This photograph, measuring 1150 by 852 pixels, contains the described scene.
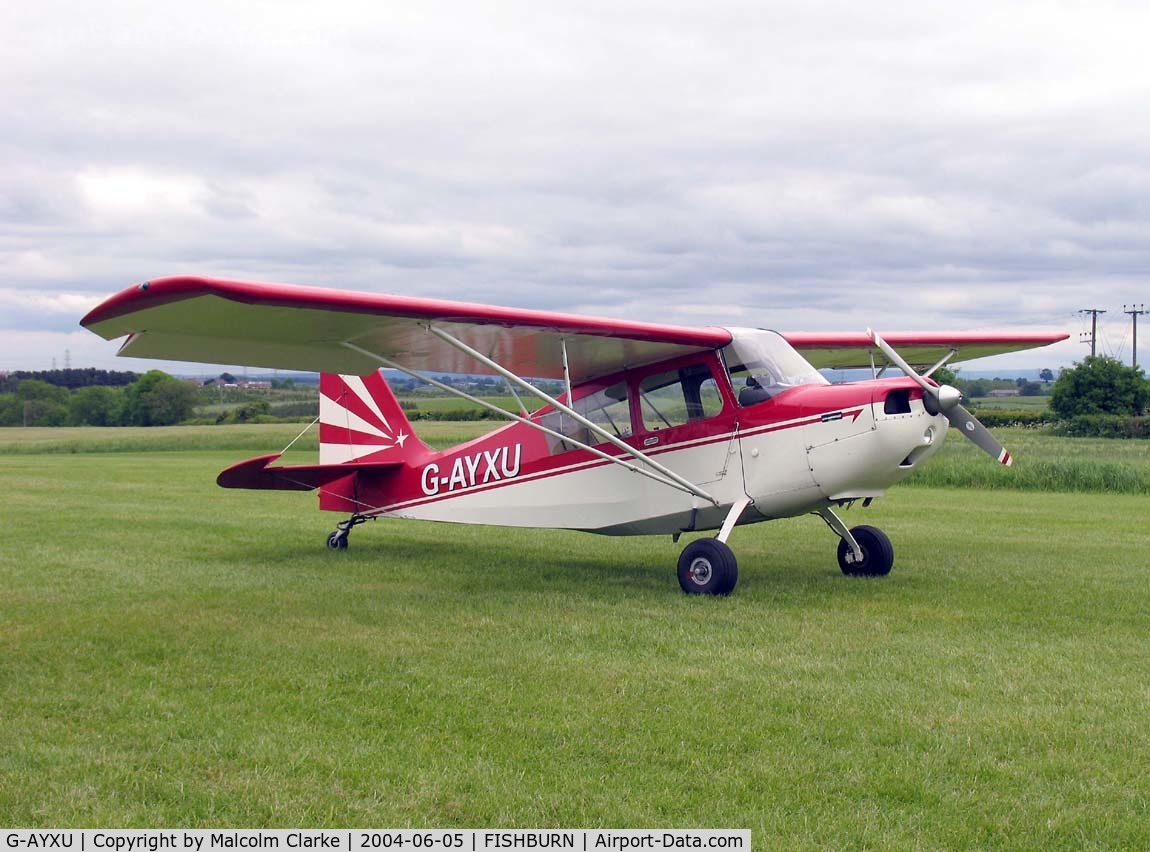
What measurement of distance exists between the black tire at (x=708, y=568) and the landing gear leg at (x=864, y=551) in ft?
5.46

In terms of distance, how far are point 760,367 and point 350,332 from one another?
3.66 meters

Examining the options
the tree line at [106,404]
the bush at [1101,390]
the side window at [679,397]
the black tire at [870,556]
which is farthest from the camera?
the tree line at [106,404]

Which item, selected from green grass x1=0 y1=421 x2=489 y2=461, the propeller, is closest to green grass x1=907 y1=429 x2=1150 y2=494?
the propeller

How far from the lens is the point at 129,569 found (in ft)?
35.3

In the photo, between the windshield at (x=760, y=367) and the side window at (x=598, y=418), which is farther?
the side window at (x=598, y=418)

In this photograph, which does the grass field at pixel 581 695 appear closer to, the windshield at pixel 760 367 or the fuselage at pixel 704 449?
the fuselage at pixel 704 449

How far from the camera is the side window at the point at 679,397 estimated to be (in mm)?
9945

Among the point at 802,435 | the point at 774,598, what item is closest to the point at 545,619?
the point at 774,598

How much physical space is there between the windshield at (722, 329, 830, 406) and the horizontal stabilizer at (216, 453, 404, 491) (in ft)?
15.0

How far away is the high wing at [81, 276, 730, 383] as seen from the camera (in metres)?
7.29

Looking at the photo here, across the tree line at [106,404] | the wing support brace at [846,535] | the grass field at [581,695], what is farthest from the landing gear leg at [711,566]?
the tree line at [106,404]

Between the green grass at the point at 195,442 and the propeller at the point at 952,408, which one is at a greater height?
the propeller at the point at 952,408
